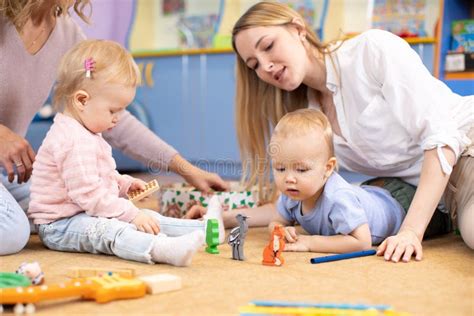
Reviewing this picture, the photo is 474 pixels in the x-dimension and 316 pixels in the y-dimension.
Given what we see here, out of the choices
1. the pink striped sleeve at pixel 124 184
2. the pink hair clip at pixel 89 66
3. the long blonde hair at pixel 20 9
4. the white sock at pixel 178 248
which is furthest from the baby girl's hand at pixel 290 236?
the long blonde hair at pixel 20 9

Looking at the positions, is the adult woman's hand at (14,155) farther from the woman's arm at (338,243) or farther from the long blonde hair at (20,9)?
the woman's arm at (338,243)

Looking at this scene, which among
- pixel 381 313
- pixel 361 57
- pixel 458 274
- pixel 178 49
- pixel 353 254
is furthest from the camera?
pixel 178 49

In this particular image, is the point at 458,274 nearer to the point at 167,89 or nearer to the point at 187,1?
the point at 167,89

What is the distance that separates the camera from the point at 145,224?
4.15 feet

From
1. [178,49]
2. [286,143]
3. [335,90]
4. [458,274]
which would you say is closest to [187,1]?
[178,49]

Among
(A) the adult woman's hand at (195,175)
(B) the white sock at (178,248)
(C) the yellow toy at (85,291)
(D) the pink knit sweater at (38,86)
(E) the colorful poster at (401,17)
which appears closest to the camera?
(C) the yellow toy at (85,291)

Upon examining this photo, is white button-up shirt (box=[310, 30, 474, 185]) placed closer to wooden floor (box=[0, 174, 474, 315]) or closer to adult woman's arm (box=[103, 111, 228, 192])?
wooden floor (box=[0, 174, 474, 315])

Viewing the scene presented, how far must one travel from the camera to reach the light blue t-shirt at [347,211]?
4.32 ft

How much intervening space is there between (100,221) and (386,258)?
0.58 m

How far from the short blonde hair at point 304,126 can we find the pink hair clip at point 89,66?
41cm

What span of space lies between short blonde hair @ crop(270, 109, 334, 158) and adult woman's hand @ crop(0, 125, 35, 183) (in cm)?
55

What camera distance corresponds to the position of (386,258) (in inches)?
48.2

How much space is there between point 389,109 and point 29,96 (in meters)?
0.89

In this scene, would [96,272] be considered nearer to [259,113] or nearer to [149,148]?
[149,148]
